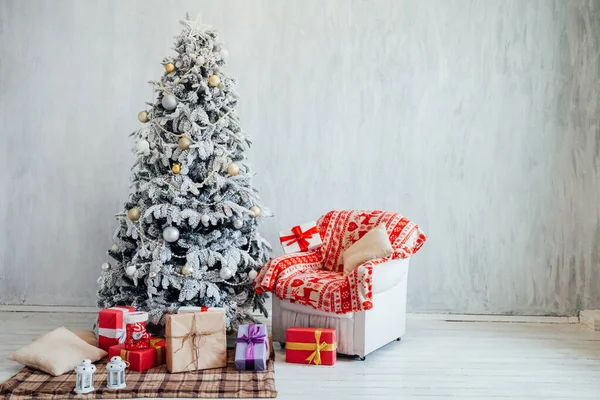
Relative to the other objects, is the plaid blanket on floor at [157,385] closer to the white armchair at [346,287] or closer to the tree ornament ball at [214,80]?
the white armchair at [346,287]

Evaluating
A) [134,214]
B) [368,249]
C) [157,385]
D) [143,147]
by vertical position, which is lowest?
[157,385]

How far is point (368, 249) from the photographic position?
13.6 feet

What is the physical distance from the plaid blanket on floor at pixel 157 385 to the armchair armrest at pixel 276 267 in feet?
1.96

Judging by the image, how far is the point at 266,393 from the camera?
330 cm

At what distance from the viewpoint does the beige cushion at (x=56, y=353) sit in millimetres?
3551

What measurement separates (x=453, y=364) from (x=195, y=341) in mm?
1541

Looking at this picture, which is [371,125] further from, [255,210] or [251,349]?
[251,349]

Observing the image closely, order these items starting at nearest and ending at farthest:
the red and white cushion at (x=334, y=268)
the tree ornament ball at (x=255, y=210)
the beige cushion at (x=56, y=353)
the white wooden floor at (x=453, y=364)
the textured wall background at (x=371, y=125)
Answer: the white wooden floor at (x=453, y=364) → the beige cushion at (x=56, y=353) → the red and white cushion at (x=334, y=268) → the tree ornament ball at (x=255, y=210) → the textured wall background at (x=371, y=125)

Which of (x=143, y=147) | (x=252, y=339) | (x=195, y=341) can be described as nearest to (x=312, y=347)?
(x=252, y=339)

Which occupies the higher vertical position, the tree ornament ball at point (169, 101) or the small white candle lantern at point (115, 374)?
the tree ornament ball at point (169, 101)

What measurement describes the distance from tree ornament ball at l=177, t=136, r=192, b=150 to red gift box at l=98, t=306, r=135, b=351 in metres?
1.08

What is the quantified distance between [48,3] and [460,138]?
3.42 meters

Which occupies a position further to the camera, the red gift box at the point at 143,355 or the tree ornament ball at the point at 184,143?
the tree ornament ball at the point at 184,143

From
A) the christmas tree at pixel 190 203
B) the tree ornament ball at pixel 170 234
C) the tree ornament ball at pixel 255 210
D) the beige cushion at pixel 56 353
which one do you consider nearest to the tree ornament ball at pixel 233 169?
the christmas tree at pixel 190 203
